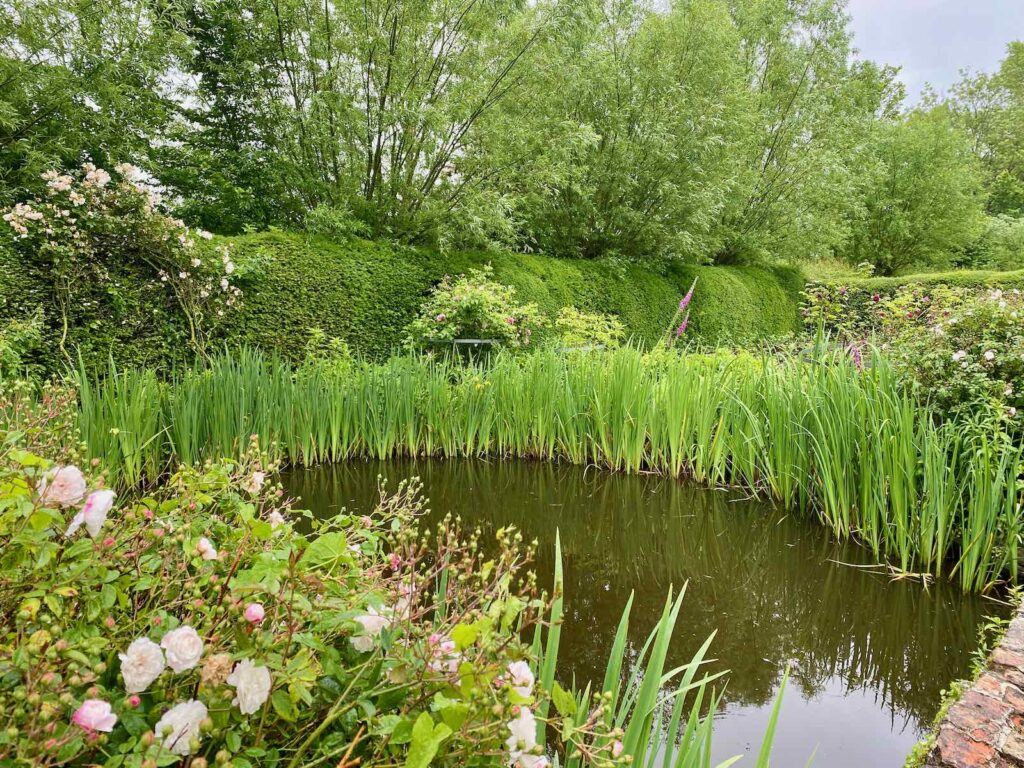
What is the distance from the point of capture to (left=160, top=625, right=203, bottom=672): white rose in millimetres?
580

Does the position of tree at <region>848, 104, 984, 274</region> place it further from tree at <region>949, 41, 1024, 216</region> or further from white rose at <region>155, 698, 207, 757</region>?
white rose at <region>155, 698, 207, 757</region>

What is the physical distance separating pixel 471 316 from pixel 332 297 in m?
1.51

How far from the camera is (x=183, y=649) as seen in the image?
58cm

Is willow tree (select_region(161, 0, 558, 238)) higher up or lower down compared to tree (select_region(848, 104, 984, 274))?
lower down

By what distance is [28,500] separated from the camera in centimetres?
66

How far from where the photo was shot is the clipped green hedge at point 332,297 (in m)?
4.29

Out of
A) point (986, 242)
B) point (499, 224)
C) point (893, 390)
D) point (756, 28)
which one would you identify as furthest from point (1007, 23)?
point (893, 390)

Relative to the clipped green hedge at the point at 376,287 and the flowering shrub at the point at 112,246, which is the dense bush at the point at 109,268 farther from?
the clipped green hedge at the point at 376,287

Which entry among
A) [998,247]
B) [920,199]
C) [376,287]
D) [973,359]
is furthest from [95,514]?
[998,247]

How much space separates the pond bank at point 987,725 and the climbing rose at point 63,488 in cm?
158

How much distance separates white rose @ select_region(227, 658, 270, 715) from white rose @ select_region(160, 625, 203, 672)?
0.04 metres

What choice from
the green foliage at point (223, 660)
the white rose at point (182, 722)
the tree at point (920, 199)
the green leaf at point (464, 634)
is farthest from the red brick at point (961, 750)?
the tree at point (920, 199)

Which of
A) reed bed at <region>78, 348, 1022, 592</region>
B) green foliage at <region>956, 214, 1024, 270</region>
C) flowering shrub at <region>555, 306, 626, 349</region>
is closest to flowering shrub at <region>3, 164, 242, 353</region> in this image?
reed bed at <region>78, 348, 1022, 592</region>

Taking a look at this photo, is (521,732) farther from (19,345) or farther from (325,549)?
(19,345)
